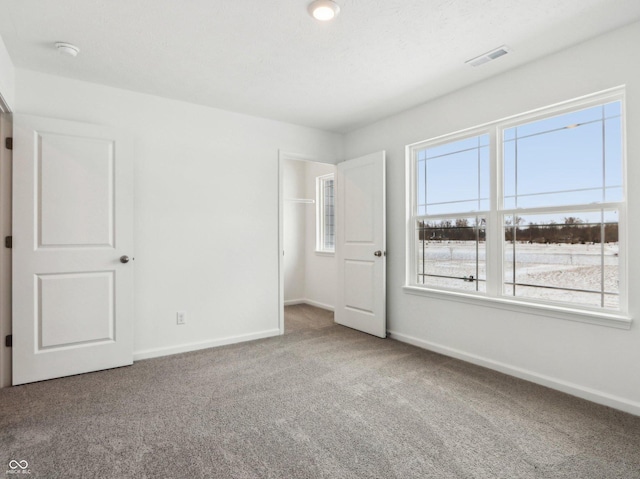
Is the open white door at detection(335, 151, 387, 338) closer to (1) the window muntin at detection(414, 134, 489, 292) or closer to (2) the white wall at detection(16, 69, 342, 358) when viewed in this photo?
(1) the window muntin at detection(414, 134, 489, 292)

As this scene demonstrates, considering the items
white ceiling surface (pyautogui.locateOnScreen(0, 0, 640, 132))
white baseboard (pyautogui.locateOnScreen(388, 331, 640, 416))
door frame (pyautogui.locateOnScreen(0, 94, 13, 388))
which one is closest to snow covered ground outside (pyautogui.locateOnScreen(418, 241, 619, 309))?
white baseboard (pyautogui.locateOnScreen(388, 331, 640, 416))

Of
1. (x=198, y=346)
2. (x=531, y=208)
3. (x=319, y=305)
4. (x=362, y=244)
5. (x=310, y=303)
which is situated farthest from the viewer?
(x=310, y=303)

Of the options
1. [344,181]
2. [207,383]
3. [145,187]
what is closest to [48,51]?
[145,187]

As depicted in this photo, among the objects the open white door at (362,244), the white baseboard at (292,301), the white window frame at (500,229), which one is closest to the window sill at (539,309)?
the white window frame at (500,229)

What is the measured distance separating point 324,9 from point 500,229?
2255 mm

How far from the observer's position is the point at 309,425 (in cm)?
219

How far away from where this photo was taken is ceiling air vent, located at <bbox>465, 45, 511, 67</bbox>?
8.51ft

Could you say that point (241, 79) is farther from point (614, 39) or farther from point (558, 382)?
point (558, 382)

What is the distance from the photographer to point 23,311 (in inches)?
109

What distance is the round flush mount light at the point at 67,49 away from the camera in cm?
251

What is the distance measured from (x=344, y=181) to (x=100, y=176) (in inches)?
105

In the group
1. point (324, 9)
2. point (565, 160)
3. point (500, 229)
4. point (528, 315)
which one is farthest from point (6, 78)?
point (528, 315)

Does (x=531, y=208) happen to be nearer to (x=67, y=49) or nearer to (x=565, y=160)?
(x=565, y=160)

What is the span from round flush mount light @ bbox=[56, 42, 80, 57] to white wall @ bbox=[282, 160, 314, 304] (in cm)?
357
